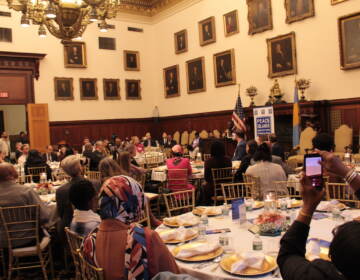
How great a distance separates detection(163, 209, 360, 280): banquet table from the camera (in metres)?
2.68

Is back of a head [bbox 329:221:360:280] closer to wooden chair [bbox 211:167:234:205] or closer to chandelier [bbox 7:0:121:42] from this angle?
wooden chair [bbox 211:167:234:205]

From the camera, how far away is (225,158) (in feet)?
23.6

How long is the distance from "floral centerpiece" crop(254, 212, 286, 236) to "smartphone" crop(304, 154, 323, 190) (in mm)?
1243

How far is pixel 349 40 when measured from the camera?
461 inches

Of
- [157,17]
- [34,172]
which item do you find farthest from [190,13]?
[34,172]

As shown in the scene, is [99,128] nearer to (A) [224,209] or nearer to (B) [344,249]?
(A) [224,209]

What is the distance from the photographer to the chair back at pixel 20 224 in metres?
4.71

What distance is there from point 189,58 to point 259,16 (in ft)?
14.9

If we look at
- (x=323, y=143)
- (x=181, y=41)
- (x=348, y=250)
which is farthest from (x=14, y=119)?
(x=348, y=250)

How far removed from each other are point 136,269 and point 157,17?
1926 centimetres

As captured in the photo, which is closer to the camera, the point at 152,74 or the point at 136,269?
the point at 136,269

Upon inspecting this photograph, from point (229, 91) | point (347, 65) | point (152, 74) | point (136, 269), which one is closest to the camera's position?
point (136, 269)

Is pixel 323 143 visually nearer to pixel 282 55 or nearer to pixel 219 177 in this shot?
pixel 219 177

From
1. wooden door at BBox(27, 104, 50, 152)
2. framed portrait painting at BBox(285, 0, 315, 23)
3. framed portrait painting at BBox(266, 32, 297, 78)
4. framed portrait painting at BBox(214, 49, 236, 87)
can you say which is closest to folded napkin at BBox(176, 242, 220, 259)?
framed portrait painting at BBox(266, 32, 297, 78)
